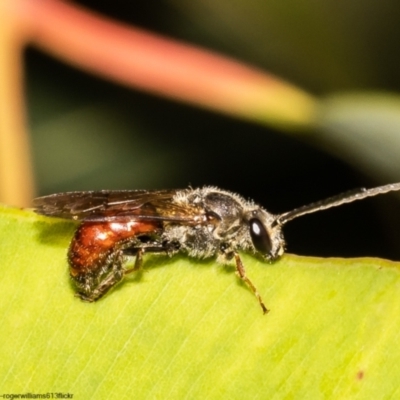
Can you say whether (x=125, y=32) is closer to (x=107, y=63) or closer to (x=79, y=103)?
(x=107, y=63)

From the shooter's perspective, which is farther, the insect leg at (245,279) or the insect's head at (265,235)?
the insect's head at (265,235)

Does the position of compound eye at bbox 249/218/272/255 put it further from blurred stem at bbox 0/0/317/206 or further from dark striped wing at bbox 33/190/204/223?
blurred stem at bbox 0/0/317/206

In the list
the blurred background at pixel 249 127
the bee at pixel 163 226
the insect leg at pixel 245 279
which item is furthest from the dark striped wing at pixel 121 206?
the blurred background at pixel 249 127

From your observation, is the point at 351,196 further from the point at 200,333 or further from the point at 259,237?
the point at 200,333

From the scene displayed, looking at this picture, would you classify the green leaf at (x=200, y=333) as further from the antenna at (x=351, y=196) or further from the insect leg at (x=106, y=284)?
the antenna at (x=351, y=196)

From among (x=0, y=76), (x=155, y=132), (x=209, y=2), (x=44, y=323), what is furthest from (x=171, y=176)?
(x=44, y=323)

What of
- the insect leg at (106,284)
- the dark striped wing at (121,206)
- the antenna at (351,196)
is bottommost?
the insect leg at (106,284)

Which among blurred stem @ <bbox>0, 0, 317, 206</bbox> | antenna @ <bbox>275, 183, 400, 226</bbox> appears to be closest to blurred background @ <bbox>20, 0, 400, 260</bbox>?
blurred stem @ <bbox>0, 0, 317, 206</bbox>
